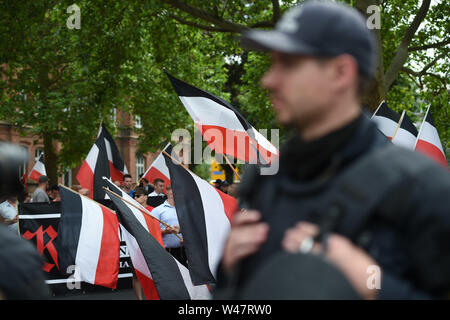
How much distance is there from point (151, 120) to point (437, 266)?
24.1m

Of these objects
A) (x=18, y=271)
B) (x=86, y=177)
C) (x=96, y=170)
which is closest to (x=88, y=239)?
(x=86, y=177)

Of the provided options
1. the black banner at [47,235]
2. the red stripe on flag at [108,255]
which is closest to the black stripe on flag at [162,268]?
the red stripe on flag at [108,255]

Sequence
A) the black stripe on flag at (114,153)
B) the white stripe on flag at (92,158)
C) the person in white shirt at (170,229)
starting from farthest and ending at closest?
1. the black stripe on flag at (114,153)
2. the white stripe on flag at (92,158)
3. the person in white shirt at (170,229)

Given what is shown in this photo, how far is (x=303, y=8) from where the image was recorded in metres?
1.54

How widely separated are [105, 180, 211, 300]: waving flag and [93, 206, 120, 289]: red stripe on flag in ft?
2.93

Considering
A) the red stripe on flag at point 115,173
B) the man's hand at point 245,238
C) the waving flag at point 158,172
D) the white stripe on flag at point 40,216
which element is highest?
the man's hand at point 245,238

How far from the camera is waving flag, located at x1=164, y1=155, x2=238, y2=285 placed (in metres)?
7.71

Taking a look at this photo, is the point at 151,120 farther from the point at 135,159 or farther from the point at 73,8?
the point at 135,159

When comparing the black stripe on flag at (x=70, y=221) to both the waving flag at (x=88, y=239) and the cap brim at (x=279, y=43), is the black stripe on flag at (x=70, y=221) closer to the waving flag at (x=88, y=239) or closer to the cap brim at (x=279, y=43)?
the waving flag at (x=88, y=239)

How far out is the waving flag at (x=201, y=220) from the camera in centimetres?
771

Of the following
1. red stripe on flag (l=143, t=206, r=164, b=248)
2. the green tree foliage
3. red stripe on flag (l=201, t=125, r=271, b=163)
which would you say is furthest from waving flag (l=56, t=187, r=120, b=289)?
the green tree foliage

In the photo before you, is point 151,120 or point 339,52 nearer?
point 339,52

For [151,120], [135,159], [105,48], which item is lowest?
[135,159]
